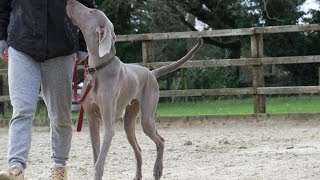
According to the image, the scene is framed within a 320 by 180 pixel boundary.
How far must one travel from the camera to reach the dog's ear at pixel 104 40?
425 cm

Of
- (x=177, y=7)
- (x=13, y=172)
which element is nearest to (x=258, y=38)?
(x=13, y=172)

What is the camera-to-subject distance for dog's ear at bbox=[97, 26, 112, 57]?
4246 millimetres

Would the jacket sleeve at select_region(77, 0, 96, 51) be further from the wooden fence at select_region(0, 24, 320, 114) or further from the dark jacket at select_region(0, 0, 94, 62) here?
the wooden fence at select_region(0, 24, 320, 114)

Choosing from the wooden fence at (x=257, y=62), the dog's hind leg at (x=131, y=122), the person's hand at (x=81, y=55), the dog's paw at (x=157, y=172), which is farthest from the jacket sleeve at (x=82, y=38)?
the wooden fence at (x=257, y=62)

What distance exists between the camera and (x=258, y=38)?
1084 cm

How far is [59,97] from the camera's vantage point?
169 inches

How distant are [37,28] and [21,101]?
0.49m

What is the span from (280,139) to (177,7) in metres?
17.6

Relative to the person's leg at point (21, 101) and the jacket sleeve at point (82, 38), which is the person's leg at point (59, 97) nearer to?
the person's leg at point (21, 101)

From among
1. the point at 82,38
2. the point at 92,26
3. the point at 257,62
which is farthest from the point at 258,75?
the point at 92,26

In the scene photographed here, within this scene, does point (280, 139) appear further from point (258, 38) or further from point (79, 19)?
point (79, 19)

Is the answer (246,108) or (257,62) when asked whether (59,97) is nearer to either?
(257,62)

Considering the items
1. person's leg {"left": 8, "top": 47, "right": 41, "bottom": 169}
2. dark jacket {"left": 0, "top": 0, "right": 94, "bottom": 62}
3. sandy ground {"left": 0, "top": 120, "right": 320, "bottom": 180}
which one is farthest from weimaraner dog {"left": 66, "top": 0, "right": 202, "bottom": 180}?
sandy ground {"left": 0, "top": 120, "right": 320, "bottom": 180}

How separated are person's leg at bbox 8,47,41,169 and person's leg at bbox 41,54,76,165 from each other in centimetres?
15
